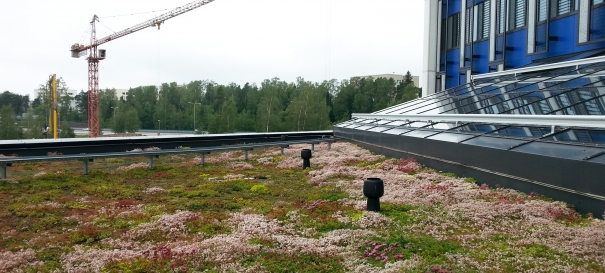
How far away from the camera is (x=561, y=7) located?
19125 mm

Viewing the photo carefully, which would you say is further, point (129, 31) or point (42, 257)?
point (129, 31)

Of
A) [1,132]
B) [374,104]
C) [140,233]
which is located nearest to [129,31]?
[1,132]

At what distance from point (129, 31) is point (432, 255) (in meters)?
90.2

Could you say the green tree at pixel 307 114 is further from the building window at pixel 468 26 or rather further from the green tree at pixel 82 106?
the building window at pixel 468 26

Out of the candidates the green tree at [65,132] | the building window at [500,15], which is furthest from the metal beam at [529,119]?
the green tree at [65,132]

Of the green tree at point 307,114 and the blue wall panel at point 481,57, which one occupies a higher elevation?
the blue wall panel at point 481,57

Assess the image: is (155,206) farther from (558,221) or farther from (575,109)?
(575,109)

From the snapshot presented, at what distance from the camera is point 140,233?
865 cm

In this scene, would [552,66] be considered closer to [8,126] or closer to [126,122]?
[8,126]

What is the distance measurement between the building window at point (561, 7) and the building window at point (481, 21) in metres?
7.27

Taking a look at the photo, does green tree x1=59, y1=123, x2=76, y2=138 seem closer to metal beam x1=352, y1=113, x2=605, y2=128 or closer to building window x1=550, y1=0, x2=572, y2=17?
metal beam x1=352, y1=113, x2=605, y2=128

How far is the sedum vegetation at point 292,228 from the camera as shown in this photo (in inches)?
265

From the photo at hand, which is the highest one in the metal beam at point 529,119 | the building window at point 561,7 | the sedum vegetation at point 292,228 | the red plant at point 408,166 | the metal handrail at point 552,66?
the building window at point 561,7

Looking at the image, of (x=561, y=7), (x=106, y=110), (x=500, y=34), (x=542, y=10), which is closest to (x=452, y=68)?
(x=500, y=34)
